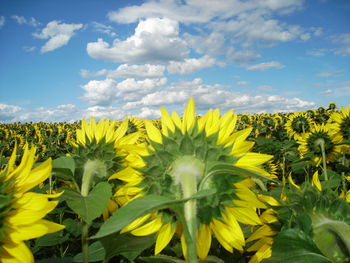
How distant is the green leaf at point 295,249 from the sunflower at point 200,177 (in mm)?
209

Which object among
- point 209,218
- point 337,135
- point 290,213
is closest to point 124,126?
point 209,218

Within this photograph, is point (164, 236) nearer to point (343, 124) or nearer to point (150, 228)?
point (150, 228)

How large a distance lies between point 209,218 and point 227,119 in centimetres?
36

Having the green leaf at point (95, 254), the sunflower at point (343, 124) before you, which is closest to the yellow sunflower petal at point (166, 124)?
the green leaf at point (95, 254)

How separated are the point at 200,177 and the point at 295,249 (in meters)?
0.33

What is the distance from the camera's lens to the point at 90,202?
1095 mm

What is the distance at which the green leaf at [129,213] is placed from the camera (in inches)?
22.5

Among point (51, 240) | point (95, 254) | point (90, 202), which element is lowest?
point (51, 240)

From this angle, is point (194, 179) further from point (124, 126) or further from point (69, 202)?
point (124, 126)

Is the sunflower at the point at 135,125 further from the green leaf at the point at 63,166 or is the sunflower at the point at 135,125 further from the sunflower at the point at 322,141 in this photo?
the green leaf at the point at 63,166

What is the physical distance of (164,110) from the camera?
49.1 inches

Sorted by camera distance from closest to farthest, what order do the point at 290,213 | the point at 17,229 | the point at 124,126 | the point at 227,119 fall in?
the point at 17,229, the point at 290,213, the point at 227,119, the point at 124,126

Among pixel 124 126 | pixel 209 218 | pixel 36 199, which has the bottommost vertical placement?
pixel 209 218

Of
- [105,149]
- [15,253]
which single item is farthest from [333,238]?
[105,149]
